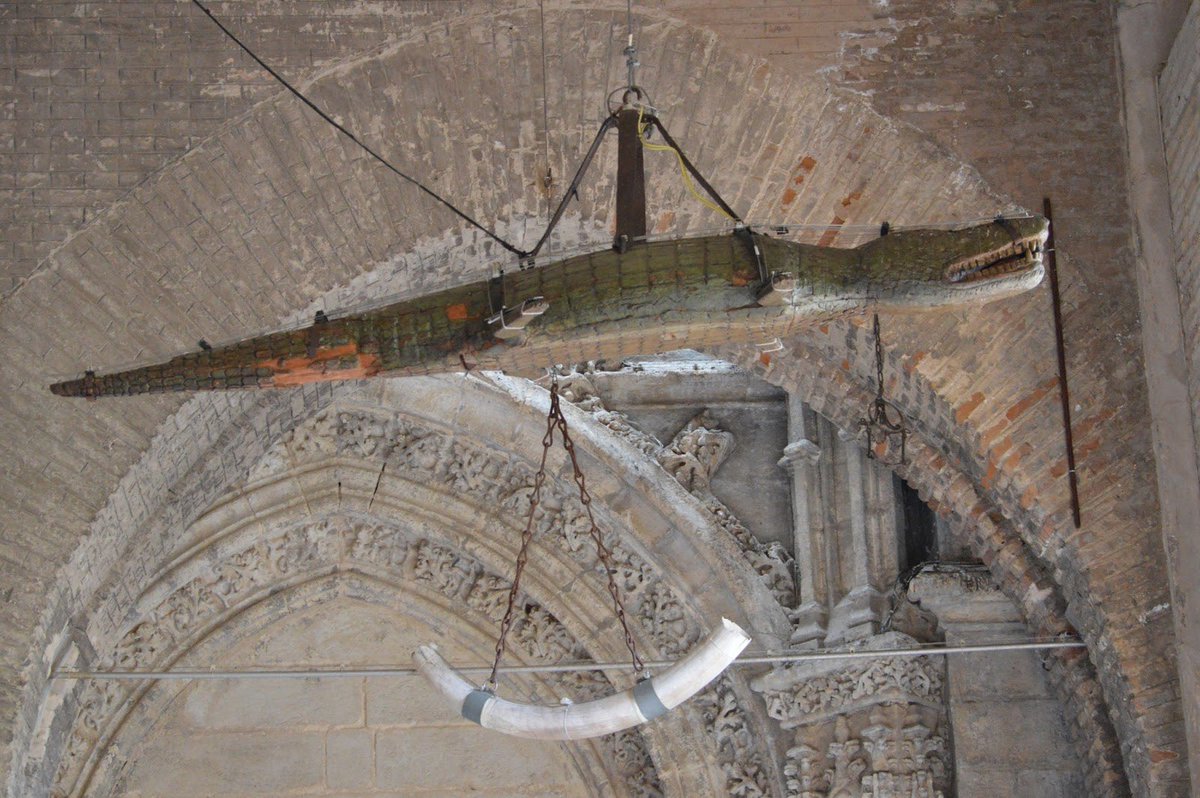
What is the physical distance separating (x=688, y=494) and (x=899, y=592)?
955 mm

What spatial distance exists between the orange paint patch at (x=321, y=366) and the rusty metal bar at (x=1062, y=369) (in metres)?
2.37

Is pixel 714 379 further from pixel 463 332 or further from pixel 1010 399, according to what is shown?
pixel 463 332

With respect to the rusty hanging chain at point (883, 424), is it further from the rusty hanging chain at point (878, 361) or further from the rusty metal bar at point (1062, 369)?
the rusty metal bar at point (1062, 369)

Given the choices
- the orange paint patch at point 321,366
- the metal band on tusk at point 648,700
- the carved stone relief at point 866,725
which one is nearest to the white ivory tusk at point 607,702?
the metal band on tusk at point 648,700

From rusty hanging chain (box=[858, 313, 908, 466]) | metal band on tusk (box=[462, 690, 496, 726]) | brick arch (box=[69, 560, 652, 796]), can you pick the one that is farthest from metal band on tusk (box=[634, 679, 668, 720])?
brick arch (box=[69, 560, 652, 796])

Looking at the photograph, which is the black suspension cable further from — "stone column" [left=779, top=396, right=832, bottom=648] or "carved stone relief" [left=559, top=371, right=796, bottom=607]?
"stone column" [left=779, top=396, right=832, bottom=648]

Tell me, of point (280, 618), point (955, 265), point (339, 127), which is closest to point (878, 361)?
point (955, 265)

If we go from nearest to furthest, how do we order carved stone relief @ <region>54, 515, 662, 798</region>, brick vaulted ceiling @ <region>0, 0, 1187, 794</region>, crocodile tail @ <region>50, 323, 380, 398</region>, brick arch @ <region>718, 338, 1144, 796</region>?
crocodile tail @ <region>50, 323, 380, 398</region> < brick vaulted ceiling @ <region>0, 0, 1187, 794</region> < brick arch @ <region>718, 338, 1144, 796</region> < carved stone relief @ <region>54, 515, 662, 798</region>

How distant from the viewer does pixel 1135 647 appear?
707 cm

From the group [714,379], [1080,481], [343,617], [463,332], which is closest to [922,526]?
[714,379]

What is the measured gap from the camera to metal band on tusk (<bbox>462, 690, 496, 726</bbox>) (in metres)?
6.94

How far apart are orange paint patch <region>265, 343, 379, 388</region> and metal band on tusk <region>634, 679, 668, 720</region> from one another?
1338 mm

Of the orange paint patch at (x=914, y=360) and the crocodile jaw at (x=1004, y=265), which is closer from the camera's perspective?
the crocodile jaw at (x=1004, y=265)

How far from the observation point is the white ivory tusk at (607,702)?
6.60 meters
